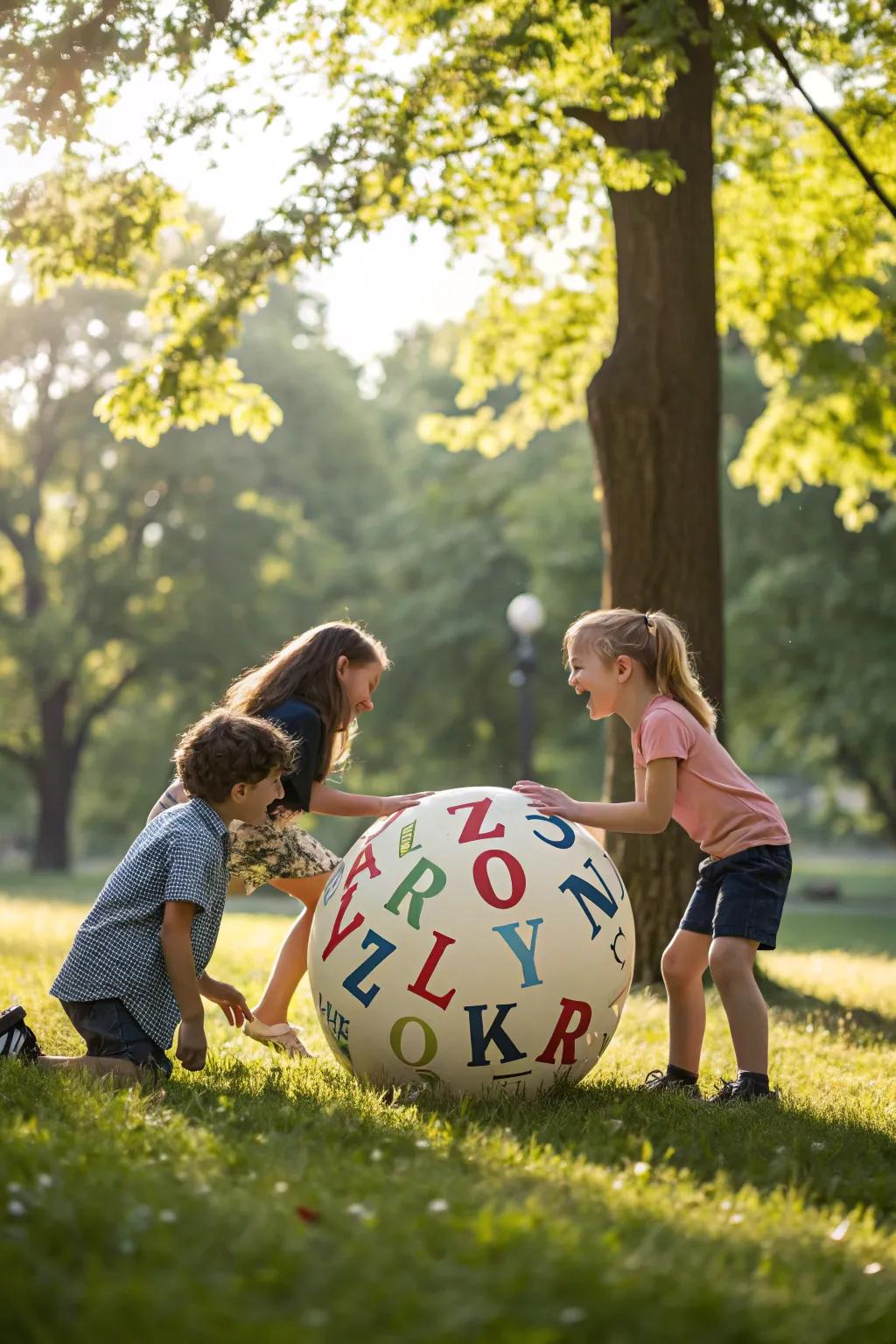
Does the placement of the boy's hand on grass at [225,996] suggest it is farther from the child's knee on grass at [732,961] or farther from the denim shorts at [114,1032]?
the child's knee on grass at [732,961]

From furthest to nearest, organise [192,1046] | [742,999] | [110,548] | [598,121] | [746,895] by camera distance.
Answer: [110,548]
[598,121]
[746,895]
[742,999]
[192,1046]

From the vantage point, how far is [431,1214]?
3.54 metres

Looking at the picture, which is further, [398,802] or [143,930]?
[398,802]

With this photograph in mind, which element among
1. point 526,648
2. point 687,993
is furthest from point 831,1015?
point 526,648

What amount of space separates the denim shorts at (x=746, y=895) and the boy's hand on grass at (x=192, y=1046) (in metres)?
2.16

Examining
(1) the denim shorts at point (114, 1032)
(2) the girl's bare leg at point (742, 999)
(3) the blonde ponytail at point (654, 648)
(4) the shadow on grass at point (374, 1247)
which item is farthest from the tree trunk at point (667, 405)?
(4) the shadow on grass at point (374, 1247)

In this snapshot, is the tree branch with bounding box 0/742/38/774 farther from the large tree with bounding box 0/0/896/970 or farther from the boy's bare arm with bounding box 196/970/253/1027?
the boy's bare arm with bounding box 196/970/253/1027

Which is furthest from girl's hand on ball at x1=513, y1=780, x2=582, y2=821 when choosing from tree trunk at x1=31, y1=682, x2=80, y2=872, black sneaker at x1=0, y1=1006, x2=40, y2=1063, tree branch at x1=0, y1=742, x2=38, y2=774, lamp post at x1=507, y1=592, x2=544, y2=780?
tree branch at x1=0, y1=742, x2=38, y2=774

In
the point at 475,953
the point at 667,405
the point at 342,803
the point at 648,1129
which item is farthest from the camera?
the point at 667,405

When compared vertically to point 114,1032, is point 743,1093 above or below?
below

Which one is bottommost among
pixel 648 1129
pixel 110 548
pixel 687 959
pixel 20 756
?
pixel 648 1129

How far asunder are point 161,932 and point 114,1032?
1.41 ft

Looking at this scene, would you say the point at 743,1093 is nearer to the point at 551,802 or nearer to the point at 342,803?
the point at 551,802

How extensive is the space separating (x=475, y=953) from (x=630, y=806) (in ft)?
3.44
